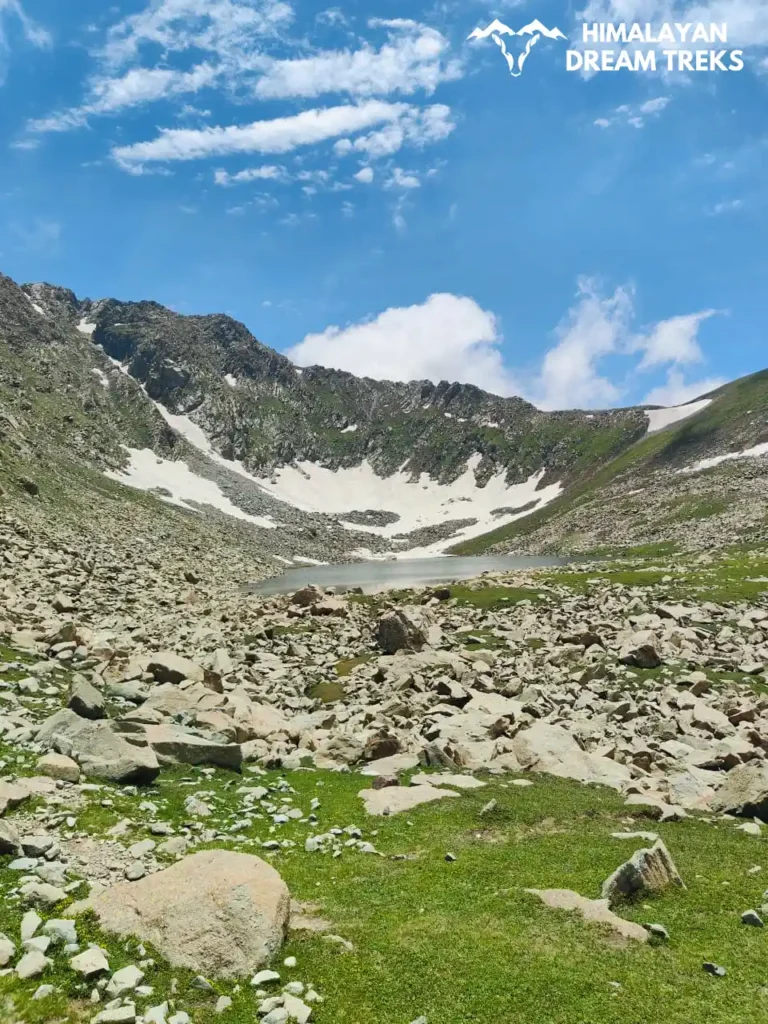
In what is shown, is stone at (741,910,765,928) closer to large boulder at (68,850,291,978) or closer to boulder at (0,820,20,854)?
large boulder at (68,850,291,978)

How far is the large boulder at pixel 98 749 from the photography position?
15.9 metres

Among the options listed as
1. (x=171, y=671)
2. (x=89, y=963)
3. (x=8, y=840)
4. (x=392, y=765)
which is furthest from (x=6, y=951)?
(x=171, y=671)

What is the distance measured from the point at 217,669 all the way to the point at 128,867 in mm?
20817

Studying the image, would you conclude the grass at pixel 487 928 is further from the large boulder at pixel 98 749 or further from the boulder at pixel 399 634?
the boulder at pixel 399 634

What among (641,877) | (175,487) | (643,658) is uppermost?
(175,487)

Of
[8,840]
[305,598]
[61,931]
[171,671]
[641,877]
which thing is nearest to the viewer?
[61,931]

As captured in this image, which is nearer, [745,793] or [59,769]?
[59,769]

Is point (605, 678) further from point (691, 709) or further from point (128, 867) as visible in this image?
point (128, 867)

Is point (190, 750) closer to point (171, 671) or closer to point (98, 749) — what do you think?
point (98, 749)

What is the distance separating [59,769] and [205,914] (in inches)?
292

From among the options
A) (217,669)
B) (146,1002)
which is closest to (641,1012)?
(146,1002)

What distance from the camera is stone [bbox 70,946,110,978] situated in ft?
27.2

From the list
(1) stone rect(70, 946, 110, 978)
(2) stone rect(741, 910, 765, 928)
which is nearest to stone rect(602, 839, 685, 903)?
(2) stone rect(741, 910, 765, 928)

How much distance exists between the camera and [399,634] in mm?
38469
